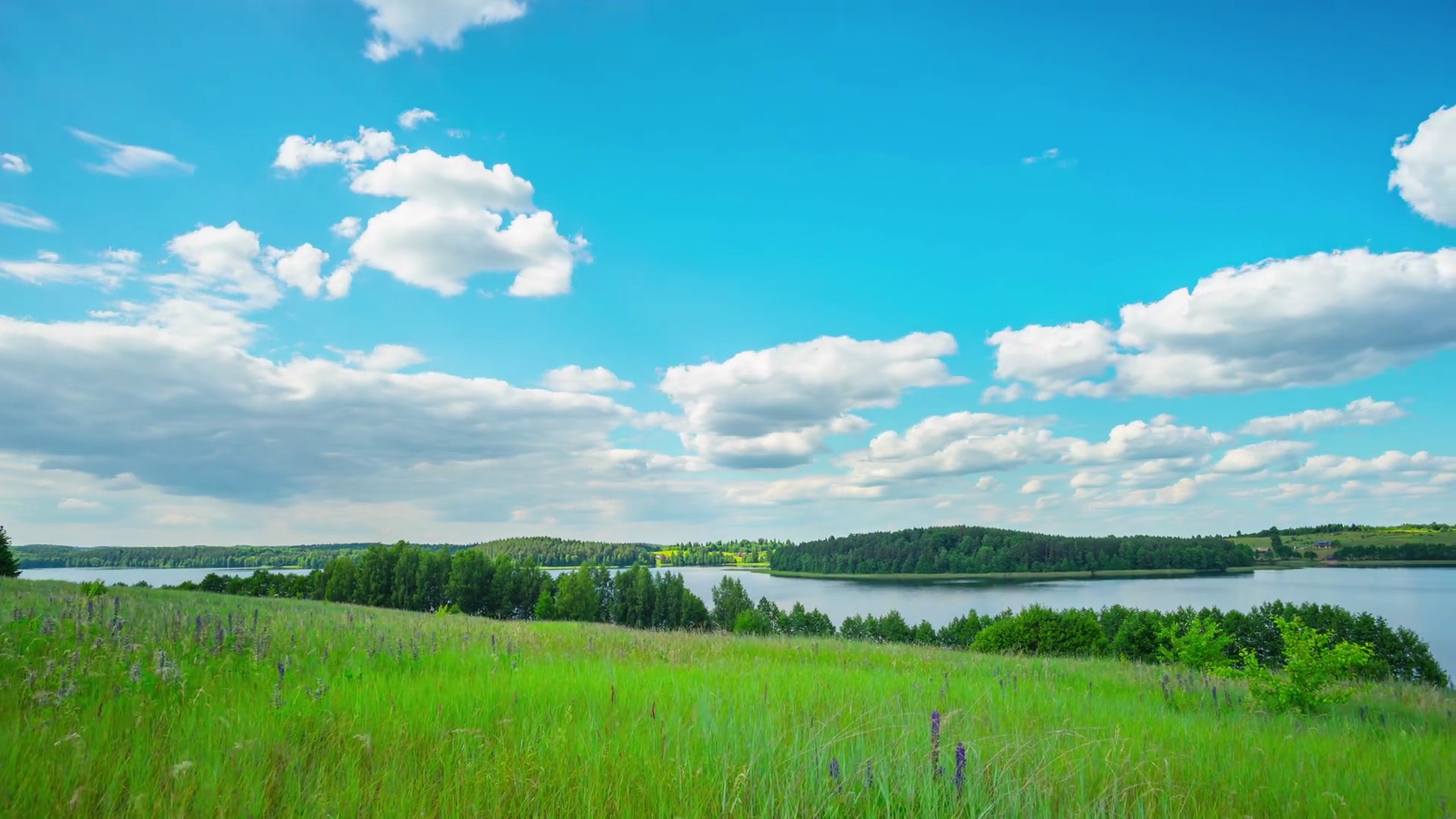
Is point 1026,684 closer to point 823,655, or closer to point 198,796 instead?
point 823,655

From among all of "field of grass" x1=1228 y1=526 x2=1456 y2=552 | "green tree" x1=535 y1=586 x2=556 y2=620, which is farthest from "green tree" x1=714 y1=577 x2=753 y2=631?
"field of grass" x1=1228 y1=526 x2=1456 y2=552

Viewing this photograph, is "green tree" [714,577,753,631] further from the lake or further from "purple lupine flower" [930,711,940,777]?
"purple lupine flower" [930,711,940,777]

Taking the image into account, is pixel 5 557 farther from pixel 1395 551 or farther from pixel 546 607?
pixel 1395 551

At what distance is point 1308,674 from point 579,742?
33.2 feet

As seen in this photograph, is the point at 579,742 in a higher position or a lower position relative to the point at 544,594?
higher

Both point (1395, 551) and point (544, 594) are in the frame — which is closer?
point (544, 594)

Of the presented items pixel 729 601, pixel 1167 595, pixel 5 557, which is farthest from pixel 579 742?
pixel 1167 595

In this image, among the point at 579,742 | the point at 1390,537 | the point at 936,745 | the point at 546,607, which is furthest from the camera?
the point at 1390,537

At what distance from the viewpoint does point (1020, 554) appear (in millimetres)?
177125

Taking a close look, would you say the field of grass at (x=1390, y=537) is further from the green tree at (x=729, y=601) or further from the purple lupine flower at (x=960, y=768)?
the purple lupine flower at (x=960, y=768)

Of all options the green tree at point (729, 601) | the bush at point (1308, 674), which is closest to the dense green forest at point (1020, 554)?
the green tree at point (729, 601)

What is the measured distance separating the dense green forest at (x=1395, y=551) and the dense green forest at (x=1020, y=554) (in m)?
19.8

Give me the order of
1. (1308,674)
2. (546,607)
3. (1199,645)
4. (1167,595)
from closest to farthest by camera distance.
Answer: (1308,674) → (1199,645) → (546,607) → (1167,595)

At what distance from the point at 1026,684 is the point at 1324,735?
9.57ft
